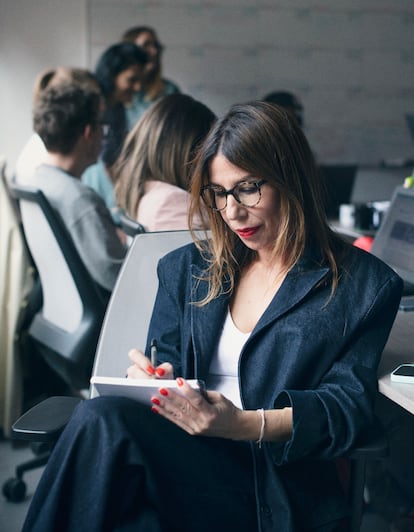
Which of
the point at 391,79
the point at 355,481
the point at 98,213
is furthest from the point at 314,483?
the point at 391,79

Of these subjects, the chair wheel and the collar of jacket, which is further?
the chair wheel

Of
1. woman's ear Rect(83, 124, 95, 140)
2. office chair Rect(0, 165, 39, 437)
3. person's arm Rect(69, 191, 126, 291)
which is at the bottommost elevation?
office chair Rect(0, 165, 39, 437)

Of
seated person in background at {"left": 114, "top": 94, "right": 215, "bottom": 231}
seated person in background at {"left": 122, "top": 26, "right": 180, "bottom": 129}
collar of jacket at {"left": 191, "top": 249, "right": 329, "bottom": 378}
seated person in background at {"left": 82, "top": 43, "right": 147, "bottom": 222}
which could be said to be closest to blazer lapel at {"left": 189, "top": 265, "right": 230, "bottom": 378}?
collar of jacket at {"left": 191, "top": 249, "right": 329, "bottom": 378}

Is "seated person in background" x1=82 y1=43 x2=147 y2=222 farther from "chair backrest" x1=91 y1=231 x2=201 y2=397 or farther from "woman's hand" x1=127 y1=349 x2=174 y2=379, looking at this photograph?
"woman's hand" x1=127 y1=349 x2=174 y2=379

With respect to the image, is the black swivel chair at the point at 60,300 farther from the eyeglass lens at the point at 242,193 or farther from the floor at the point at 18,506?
the eyeglass lens at the point at 242,193

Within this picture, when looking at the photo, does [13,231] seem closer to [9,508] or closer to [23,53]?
[9,508]

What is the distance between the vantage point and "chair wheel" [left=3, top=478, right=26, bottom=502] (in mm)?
2545

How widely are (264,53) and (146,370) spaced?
14.1ft

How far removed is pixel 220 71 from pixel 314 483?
14.2 feet

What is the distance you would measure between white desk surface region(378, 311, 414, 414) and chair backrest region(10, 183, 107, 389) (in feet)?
3.24

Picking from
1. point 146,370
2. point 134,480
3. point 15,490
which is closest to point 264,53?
point 15,490

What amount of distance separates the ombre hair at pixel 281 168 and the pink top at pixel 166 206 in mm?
721

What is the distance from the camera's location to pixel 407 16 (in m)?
5.59

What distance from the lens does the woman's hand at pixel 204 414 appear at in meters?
1.29
